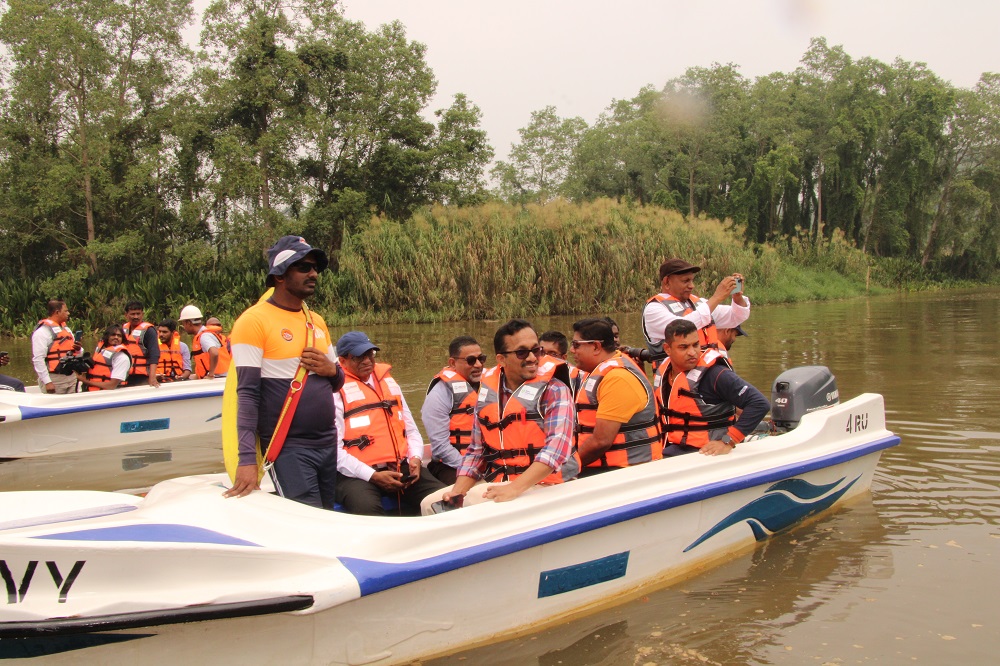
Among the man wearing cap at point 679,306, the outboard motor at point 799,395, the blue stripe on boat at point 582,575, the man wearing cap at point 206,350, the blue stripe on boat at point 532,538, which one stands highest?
the man wearing cap at point 679,306

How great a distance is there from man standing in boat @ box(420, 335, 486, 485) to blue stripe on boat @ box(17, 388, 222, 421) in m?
Result: 4.14

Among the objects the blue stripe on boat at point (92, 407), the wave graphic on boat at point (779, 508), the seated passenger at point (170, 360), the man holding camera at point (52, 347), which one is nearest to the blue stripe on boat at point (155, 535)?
the wave graphic on boat at point (779, 508)

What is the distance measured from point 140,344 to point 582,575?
20.4 ft

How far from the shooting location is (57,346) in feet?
27.5

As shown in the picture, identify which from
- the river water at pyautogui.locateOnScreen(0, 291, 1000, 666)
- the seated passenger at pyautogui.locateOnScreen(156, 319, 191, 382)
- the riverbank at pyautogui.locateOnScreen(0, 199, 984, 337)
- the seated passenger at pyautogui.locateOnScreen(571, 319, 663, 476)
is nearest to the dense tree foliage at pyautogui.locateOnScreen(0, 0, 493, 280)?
the riverbank at pyautogui.locateOnScreen(0, 199, 984, 337)

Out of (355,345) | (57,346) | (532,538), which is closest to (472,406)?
(355,345)

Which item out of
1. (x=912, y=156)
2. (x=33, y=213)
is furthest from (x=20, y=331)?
(x=912, y=156)

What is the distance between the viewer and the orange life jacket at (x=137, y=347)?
8.46 meters

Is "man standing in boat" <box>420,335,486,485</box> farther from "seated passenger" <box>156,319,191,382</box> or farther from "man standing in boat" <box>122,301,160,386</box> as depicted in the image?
"seated passenger" <box>156,319,191,382</box>

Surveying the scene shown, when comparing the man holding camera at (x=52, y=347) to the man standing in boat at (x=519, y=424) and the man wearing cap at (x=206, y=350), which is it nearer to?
the man wearing cap at (x=206, y=350)

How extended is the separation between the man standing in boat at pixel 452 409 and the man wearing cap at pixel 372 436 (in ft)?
1.02

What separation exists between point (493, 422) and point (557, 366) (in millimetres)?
429

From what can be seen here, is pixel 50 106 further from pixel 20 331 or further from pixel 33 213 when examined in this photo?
pixel 20 331

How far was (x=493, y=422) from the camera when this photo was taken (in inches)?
152
